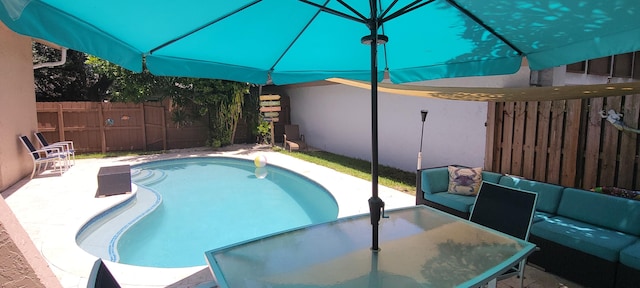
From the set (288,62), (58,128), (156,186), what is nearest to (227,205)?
(156,186)

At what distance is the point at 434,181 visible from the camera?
5.79m

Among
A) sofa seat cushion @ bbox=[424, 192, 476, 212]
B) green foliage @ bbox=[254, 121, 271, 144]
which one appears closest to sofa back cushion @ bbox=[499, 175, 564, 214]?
sofa seat cushion @ bbox=[424, 192, 476, 212]

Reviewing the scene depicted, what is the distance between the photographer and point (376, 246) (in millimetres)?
2518

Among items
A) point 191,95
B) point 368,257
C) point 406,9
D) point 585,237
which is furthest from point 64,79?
point 585,237

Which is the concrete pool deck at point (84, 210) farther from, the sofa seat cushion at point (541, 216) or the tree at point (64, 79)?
the tree at point (64, 79)

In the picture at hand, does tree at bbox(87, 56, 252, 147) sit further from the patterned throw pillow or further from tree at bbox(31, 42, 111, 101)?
the patterned throw pillow

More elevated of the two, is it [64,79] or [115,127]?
[64,79]

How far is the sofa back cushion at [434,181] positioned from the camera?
5746 millimetres

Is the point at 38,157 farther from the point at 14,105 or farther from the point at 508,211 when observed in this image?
the point at 508,211

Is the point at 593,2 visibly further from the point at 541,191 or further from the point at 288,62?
the point at 541,191

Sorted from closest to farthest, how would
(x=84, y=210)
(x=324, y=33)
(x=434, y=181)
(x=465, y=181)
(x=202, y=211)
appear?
(x=324, y=33) < (x=465, y=181) < (x=434, y=181) < (x=84, y=210) < (x=202, y=211)

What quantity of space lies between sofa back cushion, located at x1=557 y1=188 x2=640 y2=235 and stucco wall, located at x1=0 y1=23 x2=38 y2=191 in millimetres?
11229

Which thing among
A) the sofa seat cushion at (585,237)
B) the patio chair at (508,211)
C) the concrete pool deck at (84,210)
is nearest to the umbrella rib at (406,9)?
the patio chair at (508,211)

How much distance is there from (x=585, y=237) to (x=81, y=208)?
8.21 metres
